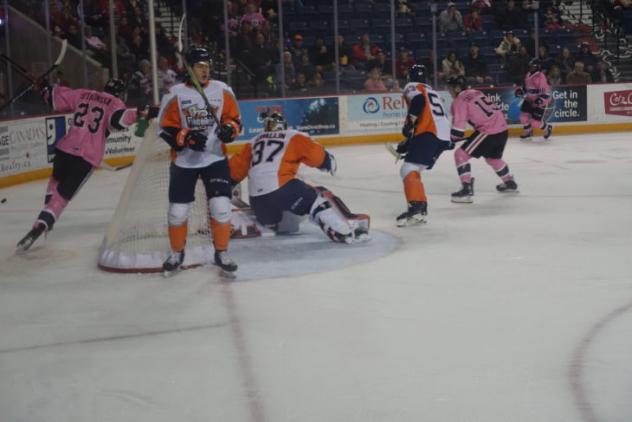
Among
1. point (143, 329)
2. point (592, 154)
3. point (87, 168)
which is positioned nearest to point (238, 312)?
point (143, 329)

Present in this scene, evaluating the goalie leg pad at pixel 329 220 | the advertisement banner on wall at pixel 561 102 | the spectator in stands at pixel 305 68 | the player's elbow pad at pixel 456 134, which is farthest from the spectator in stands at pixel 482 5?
the goalie leg pad at pixel 329 220

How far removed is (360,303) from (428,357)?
3.22 feet

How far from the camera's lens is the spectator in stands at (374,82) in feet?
46.3

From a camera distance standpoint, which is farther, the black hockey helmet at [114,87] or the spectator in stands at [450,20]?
the spectator in stands at [450,20]

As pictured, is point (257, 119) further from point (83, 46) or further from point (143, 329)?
point (143, 329)

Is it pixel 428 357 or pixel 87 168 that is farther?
pixel 87 168

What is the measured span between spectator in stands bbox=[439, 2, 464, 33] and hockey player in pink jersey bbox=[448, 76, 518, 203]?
256 inches

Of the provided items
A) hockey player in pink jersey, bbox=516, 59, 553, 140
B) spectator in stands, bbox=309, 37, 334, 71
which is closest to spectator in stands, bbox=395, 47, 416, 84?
spectator in stands, bbox=309, 37, 334, 71

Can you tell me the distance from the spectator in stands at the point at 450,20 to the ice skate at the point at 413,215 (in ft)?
26.3

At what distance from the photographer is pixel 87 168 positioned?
23.3 feet

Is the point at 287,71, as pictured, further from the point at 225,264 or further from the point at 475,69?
the point at 225,264

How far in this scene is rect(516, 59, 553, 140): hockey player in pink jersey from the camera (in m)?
13.5

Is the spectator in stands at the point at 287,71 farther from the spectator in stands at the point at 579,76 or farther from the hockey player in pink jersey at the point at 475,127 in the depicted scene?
the hockey player in pink jersey at the point at 475,127

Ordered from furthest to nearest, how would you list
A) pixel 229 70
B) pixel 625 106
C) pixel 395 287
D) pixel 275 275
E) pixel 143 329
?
1. pixel 625 106
2. pixel 229 70
3. pixel 275 275
4. pixel 395 287
5. pixel 143 329
